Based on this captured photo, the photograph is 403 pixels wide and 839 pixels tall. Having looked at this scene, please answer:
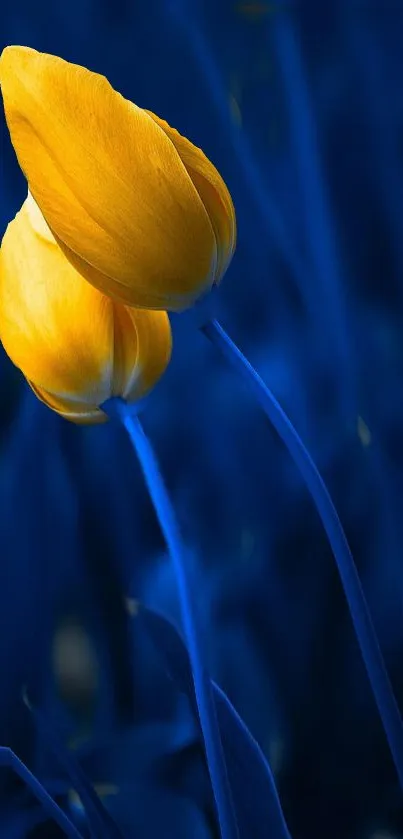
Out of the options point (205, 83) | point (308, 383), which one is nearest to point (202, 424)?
point (308, 383)

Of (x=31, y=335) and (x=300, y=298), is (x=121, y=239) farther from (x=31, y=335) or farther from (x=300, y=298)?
(x=300, y=298)

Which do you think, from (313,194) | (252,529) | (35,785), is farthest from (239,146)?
(35,785)

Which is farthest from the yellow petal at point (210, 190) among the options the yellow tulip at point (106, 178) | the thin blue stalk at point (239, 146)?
the thin blue stalk at point (239, 146)

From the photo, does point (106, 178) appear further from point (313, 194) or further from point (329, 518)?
point (313, 194)

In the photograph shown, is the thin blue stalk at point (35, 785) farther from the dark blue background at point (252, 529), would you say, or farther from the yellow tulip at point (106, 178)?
the yellow tulip at point (106, 178)

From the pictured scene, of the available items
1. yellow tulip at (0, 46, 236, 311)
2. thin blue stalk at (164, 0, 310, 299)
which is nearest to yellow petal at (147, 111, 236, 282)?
yellow tulip at (0, 46, 236, 311)
